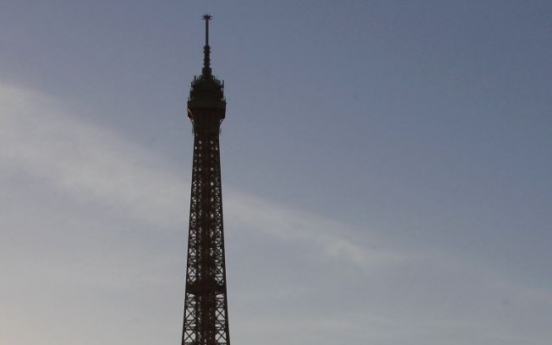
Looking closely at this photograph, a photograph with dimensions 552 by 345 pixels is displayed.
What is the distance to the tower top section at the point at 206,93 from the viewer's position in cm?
16550

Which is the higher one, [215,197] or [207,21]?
[207,21]

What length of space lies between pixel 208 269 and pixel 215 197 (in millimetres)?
7910

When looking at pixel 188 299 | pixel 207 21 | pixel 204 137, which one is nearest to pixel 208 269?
pixel 188 299

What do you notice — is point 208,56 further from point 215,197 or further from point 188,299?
point 188,299

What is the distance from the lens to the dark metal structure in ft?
525

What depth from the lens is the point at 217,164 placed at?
541 ft

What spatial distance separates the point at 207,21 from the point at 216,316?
32.0 metres

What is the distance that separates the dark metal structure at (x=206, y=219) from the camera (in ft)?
525

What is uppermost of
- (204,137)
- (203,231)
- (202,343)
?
(204,137)

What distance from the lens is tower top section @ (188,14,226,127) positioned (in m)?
166

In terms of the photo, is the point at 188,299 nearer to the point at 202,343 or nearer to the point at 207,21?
the point at 202,343

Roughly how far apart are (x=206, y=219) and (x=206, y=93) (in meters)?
13.7

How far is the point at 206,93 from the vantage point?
546 ft

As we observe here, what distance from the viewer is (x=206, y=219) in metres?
163
